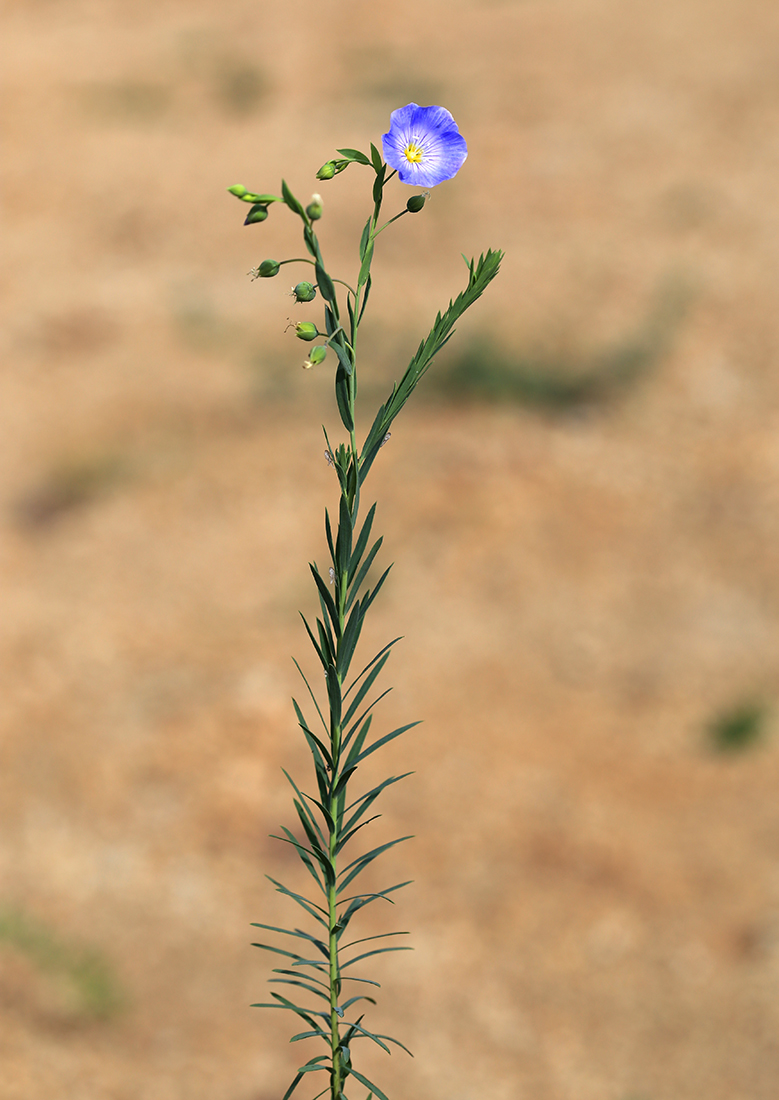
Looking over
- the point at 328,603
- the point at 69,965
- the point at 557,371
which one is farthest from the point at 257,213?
the point at 557,371

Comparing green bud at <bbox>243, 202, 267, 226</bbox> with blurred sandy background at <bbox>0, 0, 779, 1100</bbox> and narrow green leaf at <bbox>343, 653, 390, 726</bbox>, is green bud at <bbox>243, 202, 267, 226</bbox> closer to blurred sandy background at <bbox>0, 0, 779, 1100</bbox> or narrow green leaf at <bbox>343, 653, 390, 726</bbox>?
narrow green leaf at <bbox>343, 653, 390, 726</bbox>

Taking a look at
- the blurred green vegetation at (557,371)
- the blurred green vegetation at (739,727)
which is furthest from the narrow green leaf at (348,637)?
the blurred green vegetation at (557,371)

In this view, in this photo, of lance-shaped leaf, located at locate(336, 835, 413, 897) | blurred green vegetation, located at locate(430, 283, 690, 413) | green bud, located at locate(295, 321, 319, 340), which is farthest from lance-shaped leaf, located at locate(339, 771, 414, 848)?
blurred green vegetation, located at locate(430, 283, 690, 413)

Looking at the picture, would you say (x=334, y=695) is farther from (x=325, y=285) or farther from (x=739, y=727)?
(x=739, y=727)

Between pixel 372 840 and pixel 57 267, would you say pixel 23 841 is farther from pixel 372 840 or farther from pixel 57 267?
pixel 57 267

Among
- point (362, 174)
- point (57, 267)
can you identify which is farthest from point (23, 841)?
point (362, 174)

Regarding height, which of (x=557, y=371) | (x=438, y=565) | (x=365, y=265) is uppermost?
(x=557, y=371)
